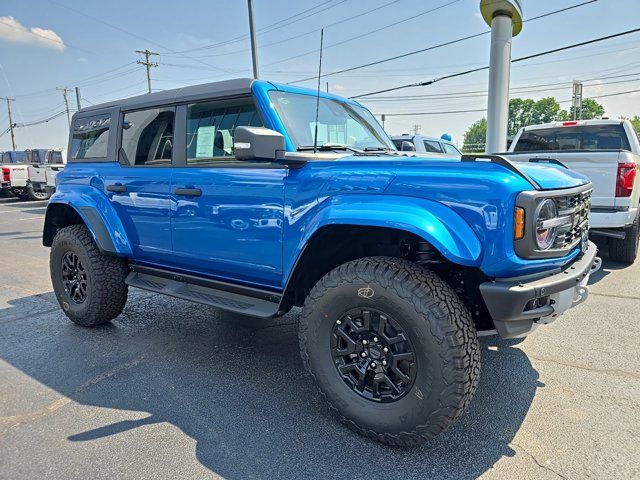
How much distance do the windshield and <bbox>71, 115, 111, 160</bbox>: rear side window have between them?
6.39 feet

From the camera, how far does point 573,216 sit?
248 centimetres

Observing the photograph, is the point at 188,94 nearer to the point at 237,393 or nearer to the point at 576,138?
the point at 237,393

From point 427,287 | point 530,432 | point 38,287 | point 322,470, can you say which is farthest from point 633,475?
point 38,287

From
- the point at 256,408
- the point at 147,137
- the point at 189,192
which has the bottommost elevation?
the point at 256,408

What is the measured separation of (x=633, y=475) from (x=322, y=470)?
1467 millimetres

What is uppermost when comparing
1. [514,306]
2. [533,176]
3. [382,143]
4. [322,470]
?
[382,143]

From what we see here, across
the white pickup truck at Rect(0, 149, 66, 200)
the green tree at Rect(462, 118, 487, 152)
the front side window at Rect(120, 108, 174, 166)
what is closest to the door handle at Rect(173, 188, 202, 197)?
the front side window at Rect(120, 108, 174, 166)

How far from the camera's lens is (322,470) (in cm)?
221

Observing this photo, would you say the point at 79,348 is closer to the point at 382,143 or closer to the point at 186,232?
the point at 186,232

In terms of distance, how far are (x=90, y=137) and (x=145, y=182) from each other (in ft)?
3.96

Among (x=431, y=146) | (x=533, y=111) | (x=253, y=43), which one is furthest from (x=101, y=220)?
(x=533, y=111)

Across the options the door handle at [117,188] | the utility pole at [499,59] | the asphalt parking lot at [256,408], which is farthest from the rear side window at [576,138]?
the door handle at [117,188]

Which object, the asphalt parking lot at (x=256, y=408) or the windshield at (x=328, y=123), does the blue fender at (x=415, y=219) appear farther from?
the asphalt parking lot at (x=256, y=408)

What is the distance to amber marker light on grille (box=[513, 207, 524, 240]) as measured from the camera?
82.5 inches
